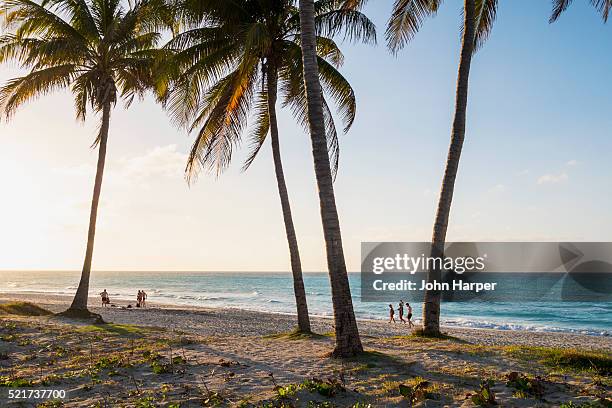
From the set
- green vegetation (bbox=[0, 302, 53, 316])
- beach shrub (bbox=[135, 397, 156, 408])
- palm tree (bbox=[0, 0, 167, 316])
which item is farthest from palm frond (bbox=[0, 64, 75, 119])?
beach shrub (bbox=[135, 397, 156, 408])

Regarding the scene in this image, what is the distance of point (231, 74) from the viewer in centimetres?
1486

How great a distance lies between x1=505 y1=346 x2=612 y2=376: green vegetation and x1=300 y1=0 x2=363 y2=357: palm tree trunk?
3.17m

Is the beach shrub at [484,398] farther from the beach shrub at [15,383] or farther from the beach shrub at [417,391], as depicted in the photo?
the beach shrub at [15,383]

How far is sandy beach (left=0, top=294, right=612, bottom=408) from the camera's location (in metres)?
6.21

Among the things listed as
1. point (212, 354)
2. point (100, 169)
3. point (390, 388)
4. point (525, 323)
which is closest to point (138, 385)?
point (212, 354)

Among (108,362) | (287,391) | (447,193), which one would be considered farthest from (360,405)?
(447,193)

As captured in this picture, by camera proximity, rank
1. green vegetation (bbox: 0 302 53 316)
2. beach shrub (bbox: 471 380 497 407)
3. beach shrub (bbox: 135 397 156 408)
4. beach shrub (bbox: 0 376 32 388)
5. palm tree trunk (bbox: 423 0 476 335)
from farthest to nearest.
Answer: green vegetation (bbox: 0 302 53 316) < palm tree trunk (bbox: 423 0 476 335) < beach shrub (bbox: 0 376 32 388) < beach shrub (bbox: 135 397 156 408) < beach shrub (bbox: 471 380 497 407)

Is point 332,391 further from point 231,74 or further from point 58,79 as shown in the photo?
point 58,79

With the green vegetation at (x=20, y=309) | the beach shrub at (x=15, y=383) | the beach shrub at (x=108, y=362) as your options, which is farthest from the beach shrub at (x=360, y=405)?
the green vegetation at (x=20, y=309)

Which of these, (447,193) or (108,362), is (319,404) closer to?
(108,362)

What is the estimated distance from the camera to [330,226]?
880 cm

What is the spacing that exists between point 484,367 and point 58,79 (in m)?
18.8

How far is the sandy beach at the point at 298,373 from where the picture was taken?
6.21 metres

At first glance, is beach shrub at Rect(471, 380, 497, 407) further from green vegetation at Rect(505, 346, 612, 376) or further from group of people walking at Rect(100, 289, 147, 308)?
group of people walking at Rect(100, 289, 147, 308)
